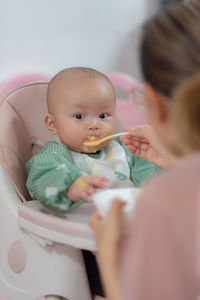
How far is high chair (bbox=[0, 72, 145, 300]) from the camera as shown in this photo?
2.77ft

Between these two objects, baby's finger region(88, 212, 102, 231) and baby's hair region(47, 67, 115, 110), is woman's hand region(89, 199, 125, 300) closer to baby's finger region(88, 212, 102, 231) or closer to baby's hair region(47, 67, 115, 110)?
baby's finger region(88, 212, 102, 231)

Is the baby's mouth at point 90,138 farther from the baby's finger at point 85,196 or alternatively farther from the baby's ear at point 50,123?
the baby's finger at point 85,196

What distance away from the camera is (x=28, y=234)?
933mm

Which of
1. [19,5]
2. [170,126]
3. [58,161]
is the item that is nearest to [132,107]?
[19,5]

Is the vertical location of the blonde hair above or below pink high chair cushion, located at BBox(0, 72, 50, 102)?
above

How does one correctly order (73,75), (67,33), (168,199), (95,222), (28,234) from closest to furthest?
(168,199), (95,222), (28,234), (73,75), (67,33)

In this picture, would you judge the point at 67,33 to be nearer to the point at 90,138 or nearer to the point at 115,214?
the point at 90,138

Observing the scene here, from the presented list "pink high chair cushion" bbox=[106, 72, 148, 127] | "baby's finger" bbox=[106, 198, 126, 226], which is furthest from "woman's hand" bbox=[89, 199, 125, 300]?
"pink high chair cushion" bbox=[106, 72, 148, 127]

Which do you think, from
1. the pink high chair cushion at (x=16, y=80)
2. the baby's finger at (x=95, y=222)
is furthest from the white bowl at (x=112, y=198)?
the pink high chair cushion at (x=16, y=80)

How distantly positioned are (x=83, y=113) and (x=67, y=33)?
558mm

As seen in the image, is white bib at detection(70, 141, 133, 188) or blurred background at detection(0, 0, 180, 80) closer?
white bib at detection(70, 141, 133, 188)

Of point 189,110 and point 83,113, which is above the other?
point 189,110

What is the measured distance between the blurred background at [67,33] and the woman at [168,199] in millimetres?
678

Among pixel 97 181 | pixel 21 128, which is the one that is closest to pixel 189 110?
pixel 97 181
